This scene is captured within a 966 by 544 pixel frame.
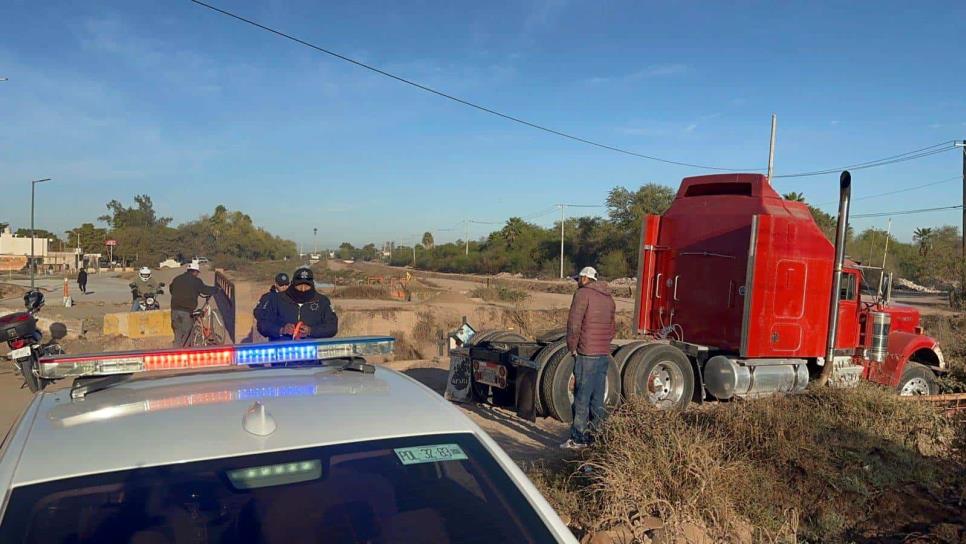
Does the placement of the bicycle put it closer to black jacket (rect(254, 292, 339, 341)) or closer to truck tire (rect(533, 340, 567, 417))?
black jacket (rect(254, 292, 339, 341))

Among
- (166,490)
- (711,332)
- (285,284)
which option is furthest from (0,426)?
(711,332)

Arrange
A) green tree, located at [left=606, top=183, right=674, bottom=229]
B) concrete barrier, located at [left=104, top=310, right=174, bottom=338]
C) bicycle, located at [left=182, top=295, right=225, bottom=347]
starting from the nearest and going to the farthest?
bicycle, located at [left=182, top=295, right=225, bottom=347]
concrete barrier, located at [left=104, top=310, right=174, bottom=338]
green tree, located at [left=606, top=183, right=674, bottom=229]

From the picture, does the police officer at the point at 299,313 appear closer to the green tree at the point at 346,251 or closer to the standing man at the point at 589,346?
the standing man at the point at 589,346

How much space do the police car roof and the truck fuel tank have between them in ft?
26.6

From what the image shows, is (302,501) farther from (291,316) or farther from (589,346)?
(589,346)

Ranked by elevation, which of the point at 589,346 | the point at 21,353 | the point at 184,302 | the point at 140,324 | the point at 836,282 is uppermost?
the point at 836,282

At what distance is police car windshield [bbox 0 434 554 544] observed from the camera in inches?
72.5

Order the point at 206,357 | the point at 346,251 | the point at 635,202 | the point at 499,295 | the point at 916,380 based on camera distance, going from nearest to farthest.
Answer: the point at 206,357 < the point at 916,380 < the point at 499,295 < the point at 635,202 < the point at 346,251

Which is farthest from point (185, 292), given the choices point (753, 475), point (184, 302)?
point (753, 475)

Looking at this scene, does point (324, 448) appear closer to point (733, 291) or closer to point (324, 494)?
point (324, 494)

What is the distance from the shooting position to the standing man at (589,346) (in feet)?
23.9

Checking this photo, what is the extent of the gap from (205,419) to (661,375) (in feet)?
27.1

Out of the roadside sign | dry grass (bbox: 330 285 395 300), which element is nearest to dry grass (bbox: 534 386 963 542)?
dry grass (bbox: 330 285 395 300)

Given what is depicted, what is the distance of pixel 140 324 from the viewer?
15.5 metres
